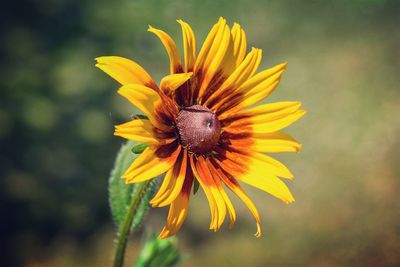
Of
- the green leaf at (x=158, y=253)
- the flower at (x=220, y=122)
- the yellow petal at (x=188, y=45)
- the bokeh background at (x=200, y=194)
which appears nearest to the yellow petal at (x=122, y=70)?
the flower at (x=220, y=122)

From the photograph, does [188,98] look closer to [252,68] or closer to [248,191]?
[252,68]

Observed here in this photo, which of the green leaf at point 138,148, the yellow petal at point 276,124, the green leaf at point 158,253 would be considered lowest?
the green leaf at point 158,253

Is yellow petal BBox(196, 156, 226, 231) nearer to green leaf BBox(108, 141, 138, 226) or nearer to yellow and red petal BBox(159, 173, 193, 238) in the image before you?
yellow and red petal BBox(159, 173, 193, 238)

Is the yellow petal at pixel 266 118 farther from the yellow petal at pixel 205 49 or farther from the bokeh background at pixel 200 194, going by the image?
the bokeh background at pixel 200 194

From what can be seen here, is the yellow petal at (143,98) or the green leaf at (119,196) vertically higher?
the yellow petal at (143,98)

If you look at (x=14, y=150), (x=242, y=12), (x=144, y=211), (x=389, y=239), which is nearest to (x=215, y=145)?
(x=144, y=211)

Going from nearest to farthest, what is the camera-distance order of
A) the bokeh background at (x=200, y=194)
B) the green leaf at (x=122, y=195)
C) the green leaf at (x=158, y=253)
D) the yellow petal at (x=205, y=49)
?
the yellow petal at (x=205, y=49), the green leaf at (x=122, y=195), the green leaf at (x=158, y=253), the bokeh background at (x=200, y=194)

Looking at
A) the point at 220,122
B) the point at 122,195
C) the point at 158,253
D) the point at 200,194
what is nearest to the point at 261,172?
the point at 220,122
